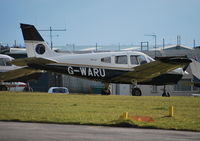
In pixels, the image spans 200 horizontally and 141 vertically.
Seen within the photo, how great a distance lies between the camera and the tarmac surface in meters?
13.0

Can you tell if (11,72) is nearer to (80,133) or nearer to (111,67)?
(111,67)

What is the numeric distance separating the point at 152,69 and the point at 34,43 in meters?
8.00

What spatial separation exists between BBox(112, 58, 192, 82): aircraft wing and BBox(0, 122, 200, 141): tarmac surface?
15.4 m

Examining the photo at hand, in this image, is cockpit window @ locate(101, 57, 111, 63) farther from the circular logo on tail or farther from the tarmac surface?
the tarmac surface

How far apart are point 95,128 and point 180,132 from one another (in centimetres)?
253

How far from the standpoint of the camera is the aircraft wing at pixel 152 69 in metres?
30.3

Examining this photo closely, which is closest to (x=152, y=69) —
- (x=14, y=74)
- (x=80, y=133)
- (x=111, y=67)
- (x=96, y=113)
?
(x=111, y=67)

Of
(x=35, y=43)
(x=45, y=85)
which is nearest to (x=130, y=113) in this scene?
(x=35, y=43)

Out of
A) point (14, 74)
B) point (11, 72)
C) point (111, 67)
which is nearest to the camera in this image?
point (111, 67)

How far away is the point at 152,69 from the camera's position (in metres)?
31.6

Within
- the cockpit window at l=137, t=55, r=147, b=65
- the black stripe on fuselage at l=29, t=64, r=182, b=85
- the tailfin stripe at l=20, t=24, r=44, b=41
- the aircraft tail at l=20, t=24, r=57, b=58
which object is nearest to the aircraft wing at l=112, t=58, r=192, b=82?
the black stripe on fuselage at l=29, t=64, r=182, b=85

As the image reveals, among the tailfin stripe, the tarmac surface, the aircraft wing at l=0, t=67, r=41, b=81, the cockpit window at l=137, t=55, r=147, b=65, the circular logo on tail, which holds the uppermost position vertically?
the tailfin stripe

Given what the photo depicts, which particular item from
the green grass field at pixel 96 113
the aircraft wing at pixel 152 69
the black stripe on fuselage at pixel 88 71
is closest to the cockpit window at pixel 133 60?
the aircraft wing at pixel 152 69

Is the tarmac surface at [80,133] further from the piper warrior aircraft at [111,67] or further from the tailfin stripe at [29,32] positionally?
the tailfin stripe at [29,32]
